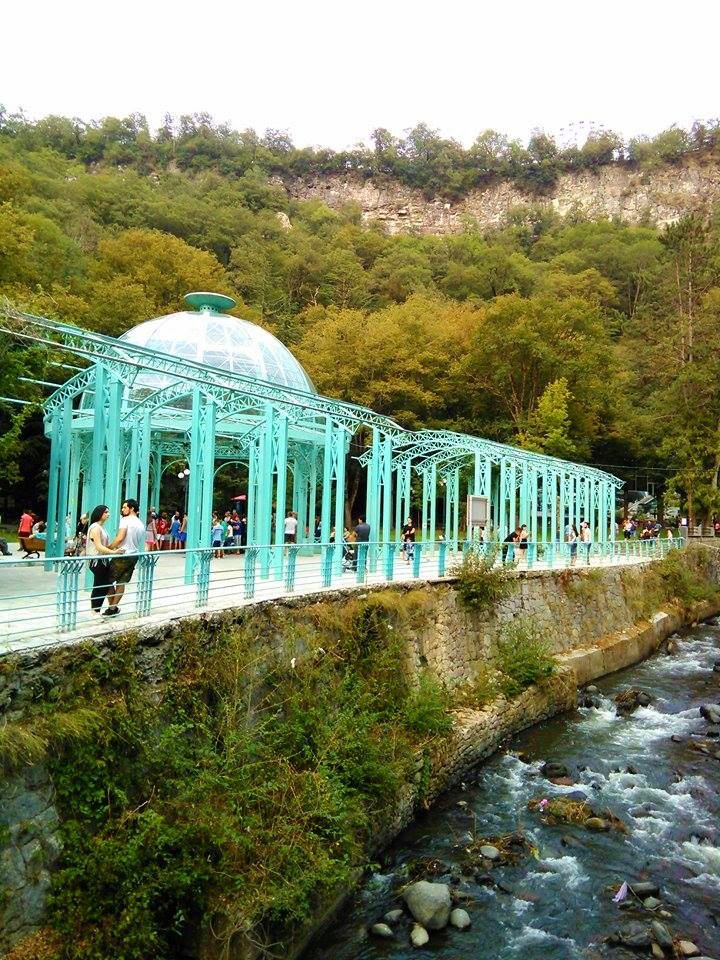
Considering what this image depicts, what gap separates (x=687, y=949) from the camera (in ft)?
22.6

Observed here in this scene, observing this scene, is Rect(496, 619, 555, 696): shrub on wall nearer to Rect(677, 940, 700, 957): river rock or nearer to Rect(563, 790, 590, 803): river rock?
Rect(563, 790, 590, 803): river rock

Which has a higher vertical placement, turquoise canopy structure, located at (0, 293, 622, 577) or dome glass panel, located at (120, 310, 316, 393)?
dome glass panel, located at (120, 310, 316, 393)

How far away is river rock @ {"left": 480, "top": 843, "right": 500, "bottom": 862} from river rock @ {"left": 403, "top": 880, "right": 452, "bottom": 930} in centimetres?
106

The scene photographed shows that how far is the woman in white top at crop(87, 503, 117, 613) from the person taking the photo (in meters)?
7.07

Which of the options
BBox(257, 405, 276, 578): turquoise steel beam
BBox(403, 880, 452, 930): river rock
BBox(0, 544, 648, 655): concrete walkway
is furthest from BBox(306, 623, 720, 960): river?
BBox(257, 405, 276, 578): turquoise steel beam

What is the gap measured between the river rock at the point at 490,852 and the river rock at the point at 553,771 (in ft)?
8.86

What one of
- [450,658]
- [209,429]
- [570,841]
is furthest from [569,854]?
[209,429]

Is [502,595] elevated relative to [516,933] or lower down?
elevated

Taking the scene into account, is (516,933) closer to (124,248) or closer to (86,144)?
(124,248)

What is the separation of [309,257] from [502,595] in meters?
48.3

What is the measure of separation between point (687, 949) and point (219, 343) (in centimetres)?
1598

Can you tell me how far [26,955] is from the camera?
510 centimetres

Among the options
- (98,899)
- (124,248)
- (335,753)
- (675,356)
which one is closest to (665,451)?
(675,356)

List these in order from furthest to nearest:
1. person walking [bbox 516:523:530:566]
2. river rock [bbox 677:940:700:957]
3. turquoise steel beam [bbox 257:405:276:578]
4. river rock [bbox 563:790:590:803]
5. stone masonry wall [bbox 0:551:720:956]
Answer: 1. person walking [bbox 516:523:530:566]
2. turquoise steel beam [bbox 257:405:276:578]
3. river rock [bbox 563:790:590:803]
4. river rock [bbox 677:940:700:957]
5. stone masonry wall [bbox 0:551:720:956]
